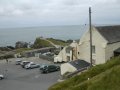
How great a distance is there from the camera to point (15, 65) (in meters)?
59.0

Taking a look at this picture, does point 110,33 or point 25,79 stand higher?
point 110,33

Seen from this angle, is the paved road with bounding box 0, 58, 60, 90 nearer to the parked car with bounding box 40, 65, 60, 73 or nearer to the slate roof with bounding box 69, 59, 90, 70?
the parked car with bounding box 40, 65, 60, 73

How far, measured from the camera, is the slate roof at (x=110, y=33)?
44.3 meters

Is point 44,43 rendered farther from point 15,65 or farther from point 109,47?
point 109,47

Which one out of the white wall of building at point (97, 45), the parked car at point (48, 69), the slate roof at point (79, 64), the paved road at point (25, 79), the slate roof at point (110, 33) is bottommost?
the paved road at point (25, 79)

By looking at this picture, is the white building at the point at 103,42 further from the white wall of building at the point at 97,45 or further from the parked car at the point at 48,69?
the parked car at the point at 48,69

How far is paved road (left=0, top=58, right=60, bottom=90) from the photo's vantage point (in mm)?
37487

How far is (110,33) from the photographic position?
45.7 m

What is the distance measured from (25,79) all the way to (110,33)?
1605cm

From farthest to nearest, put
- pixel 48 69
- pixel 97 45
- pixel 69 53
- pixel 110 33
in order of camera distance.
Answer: pixel 69 53 < pixel 48 69 < pixel 110 33 < pixel 97 45

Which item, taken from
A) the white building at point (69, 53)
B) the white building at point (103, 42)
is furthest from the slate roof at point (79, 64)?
the white building at point (69, 53)

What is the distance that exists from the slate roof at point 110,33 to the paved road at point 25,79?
1011cm

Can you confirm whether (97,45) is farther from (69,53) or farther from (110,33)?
(69,53)

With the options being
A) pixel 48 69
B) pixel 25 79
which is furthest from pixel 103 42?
pixel 25 79
